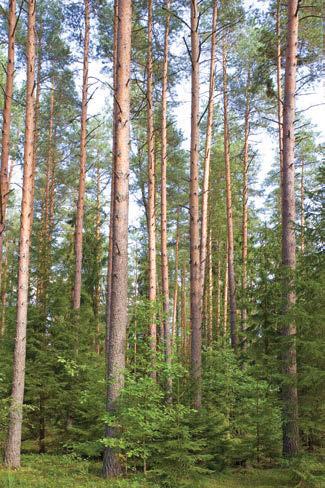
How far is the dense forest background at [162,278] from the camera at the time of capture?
777 centimetres

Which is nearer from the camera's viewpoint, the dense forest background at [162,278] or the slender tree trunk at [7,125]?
the dense forest background at [162,278]

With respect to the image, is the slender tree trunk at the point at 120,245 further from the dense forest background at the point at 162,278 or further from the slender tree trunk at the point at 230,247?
the slender tree trunk at the point at 230,247

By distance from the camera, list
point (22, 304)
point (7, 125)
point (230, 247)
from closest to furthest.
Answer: point (22, 304) < point (7, 125) < point (230, 247)

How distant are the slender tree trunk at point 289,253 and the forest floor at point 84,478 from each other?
831 mm

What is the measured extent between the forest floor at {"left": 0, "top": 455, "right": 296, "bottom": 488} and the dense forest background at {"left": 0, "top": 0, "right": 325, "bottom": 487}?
0.24 meters

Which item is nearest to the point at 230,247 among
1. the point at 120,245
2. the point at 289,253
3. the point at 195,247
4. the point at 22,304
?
the point at 195,247

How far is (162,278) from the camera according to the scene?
15586 millimetres

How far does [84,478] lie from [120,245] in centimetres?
418

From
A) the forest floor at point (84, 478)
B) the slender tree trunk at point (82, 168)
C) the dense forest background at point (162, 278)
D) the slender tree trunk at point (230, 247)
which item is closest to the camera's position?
the forest floor at point (84, 478)

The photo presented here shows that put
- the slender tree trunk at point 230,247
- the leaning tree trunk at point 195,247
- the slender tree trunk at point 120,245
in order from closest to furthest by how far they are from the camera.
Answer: the slender tree trunk at point 120,245, the leaning tree trunk at point 195,247, the slender tree trunk at point 230,247

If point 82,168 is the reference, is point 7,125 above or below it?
below

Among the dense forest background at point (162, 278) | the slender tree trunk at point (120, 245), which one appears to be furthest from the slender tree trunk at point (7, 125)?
the slender tree trunk at point (120, 245)

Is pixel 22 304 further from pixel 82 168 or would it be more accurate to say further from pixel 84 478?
pixel 82 168

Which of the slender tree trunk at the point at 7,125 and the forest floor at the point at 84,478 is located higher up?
the slender tree trunk at the point at 7,125
